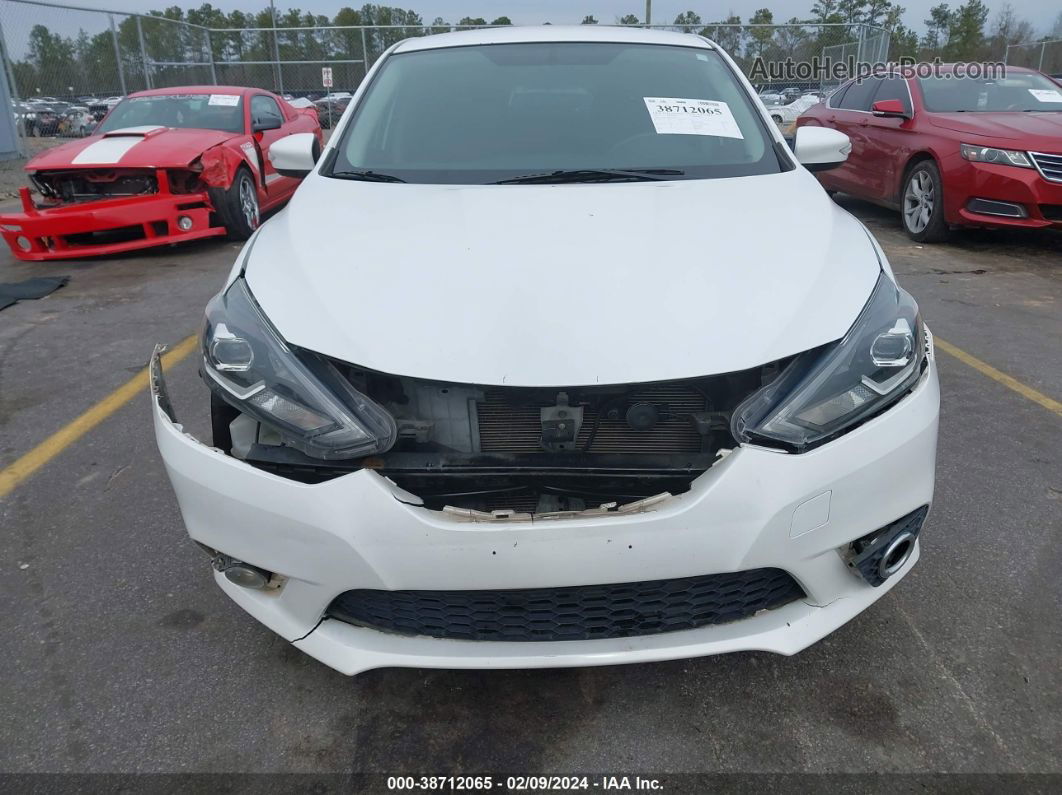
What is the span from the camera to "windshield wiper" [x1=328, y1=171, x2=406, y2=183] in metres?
2.55

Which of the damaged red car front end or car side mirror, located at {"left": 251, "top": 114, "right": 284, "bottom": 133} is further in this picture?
car side mirror, located at {"left": 251, "top": 114, "right": 284, "bottom": 133}

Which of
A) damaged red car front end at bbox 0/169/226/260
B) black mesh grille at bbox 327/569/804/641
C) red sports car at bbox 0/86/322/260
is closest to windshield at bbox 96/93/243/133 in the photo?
red sports car at bbox 0/86/322/260

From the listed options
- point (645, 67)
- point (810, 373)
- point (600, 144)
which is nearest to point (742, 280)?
point (810, 373)

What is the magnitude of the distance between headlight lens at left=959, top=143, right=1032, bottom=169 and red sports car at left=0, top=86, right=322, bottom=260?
17.3ft

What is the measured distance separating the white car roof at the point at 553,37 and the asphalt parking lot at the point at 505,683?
6.60 feet

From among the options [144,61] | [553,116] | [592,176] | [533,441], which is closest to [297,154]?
[553,116]

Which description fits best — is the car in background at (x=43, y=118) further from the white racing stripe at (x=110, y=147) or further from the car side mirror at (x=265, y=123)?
the white racing stripe at (x=110, y=147)

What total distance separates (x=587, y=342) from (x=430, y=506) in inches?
18.8

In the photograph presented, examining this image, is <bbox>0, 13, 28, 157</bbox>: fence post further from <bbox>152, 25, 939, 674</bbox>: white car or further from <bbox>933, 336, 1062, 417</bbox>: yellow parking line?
<bbox>933, 336, 1062, 417</bbox>: yellow parking line

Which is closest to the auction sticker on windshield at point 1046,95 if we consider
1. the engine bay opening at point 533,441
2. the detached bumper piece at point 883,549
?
the detached bumper piece at point 883,549

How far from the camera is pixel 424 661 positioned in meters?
1.62

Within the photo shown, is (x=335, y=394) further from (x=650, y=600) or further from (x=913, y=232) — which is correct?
(x=913, y=232)

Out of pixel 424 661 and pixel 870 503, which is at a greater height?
pixel 870 503

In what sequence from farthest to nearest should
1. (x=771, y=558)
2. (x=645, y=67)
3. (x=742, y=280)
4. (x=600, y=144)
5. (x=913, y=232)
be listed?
1. (x=913, y=232)
2. (x=645, y=67)
3. (x=600, y=144)
4. (x=742, y=280)
5. (x=771, y=558)
